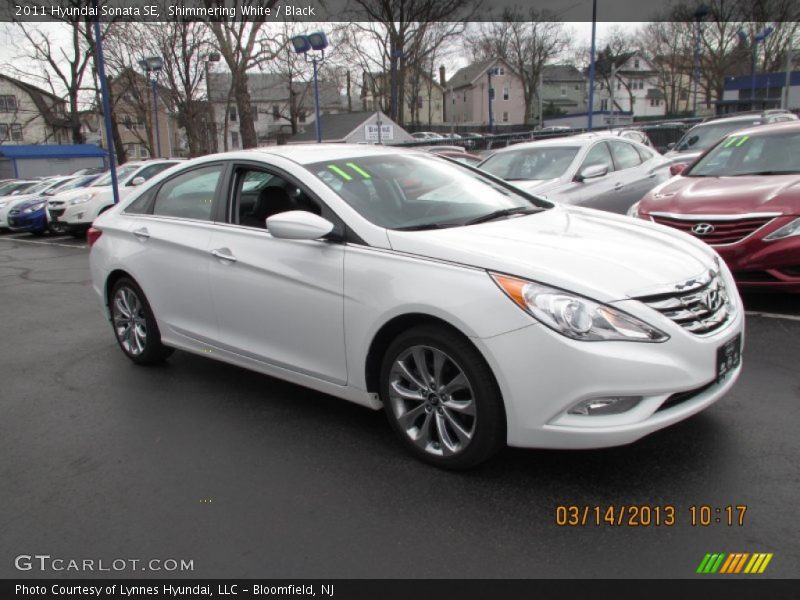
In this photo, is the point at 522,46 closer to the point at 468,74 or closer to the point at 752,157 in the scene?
the point at 468,74

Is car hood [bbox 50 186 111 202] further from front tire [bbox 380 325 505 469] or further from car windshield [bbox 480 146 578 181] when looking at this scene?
front tire [bbox 380 325 505 469]

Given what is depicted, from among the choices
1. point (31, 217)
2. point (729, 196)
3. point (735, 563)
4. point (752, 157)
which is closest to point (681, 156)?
point (752, 157)

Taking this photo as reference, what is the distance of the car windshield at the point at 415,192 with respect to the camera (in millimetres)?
3752

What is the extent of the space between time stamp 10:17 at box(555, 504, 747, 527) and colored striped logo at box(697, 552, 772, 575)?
7.6 inches

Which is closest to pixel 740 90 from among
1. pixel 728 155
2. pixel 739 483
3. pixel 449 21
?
pixel 449 21

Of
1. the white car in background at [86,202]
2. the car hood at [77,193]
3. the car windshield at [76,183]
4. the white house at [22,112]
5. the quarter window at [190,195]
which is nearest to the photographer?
the quarter window at [190,195]

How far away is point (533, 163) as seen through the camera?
31.1 feet

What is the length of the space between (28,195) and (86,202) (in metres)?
5.37

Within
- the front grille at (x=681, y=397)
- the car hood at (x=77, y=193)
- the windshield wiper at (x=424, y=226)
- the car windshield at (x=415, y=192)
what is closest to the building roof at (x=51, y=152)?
the car hood at (x=77, y=193)

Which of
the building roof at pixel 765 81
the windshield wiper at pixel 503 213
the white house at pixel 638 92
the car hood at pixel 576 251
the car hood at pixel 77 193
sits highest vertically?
the white house at pixel 638 92

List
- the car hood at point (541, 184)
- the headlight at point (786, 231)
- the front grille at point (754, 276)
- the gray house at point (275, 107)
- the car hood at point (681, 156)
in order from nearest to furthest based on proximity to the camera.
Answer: the headlight at point (786, 231)
the front grille at point (754, 276)
the car hood at point (541, 184)
the car hood at point (681, 156)
the gray house at point (275, 107)

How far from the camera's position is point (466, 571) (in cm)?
254

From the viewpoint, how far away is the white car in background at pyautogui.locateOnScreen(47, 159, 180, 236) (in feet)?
49.2

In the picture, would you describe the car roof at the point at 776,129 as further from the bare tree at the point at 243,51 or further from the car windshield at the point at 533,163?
the bare tree at the point at 243,51
